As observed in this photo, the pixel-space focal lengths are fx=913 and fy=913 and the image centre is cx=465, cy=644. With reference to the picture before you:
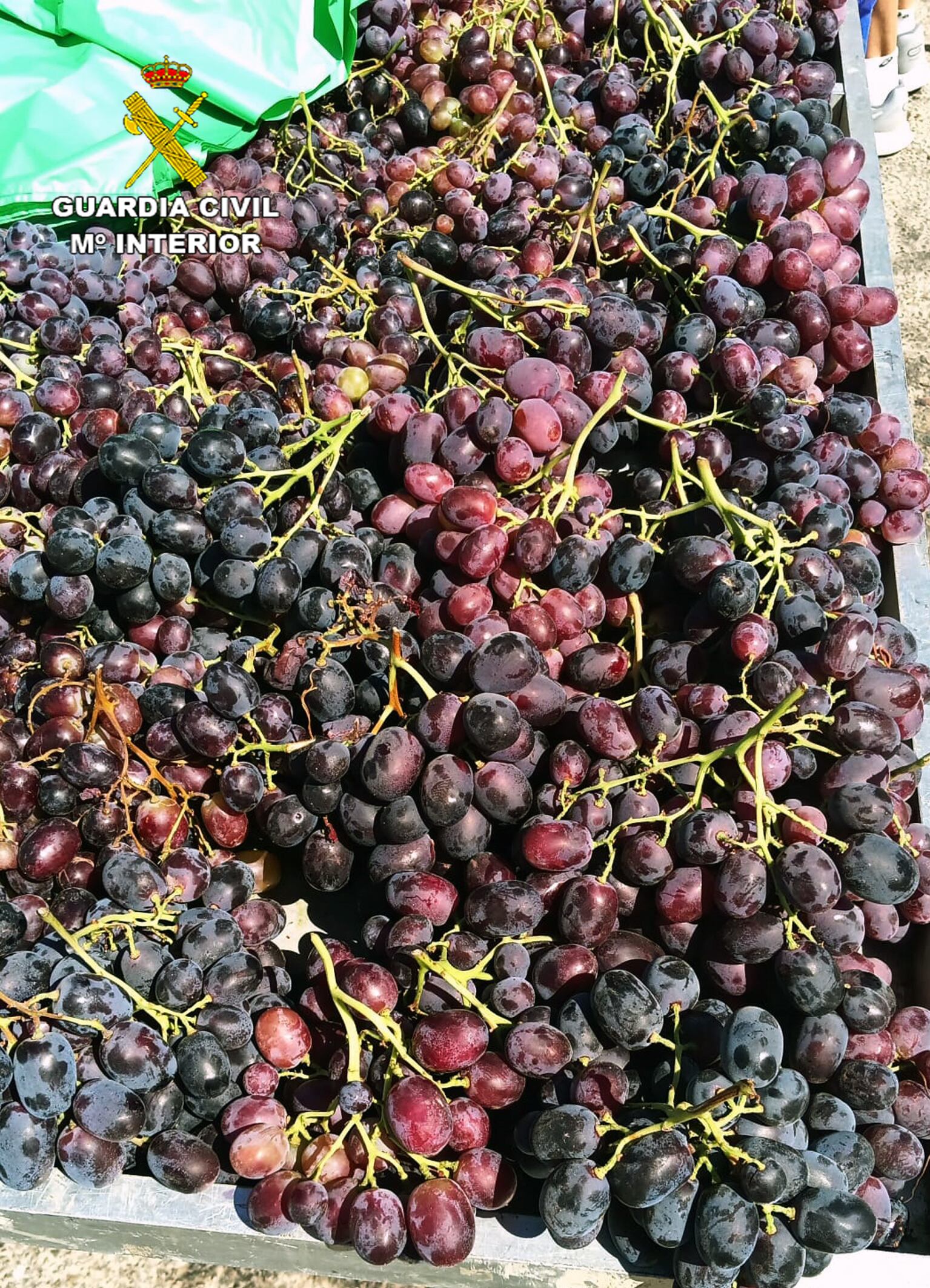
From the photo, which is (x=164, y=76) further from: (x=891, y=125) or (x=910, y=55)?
(x=910, y=55)

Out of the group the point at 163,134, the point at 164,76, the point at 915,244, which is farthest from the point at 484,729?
the point at 915,244

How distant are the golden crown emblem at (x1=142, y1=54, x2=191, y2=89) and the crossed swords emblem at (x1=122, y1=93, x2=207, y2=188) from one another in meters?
0.04

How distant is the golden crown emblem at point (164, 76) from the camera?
2.10 m

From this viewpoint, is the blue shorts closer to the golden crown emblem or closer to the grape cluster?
the grape cluster

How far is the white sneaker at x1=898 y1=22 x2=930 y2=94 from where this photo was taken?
11.9 feet

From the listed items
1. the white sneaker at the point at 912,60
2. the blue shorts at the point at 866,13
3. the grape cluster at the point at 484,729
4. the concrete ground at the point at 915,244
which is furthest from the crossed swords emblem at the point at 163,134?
the white sneaker at the point at 912,60

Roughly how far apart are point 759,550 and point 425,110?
1.59 meters

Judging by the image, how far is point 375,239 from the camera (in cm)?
205

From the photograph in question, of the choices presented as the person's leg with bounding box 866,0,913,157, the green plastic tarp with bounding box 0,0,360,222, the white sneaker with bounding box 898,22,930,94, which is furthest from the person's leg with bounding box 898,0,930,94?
the green plastic tarp with bounding box 0,0,360,222

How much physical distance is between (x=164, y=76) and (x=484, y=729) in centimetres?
184

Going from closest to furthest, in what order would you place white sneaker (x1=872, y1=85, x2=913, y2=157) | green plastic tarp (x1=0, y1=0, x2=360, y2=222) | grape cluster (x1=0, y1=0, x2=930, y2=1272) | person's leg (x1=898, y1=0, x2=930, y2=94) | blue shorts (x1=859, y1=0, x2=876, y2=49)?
1. grape cluster (x1=0, y1=0, x2=930, y2=1272)
2. green plastic tarp (x1=0, y1=0, x2=360, y2=222)
3. blue shorts (x1=859, y1=0, x2=876, y2=49)
4. white sneaker (x1=872, y1=85, x2=913, y2=157)
5. person's leg (x1=898, y1=0, x2=930, y2=94)

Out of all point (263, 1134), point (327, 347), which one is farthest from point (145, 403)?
point (263, 1134)

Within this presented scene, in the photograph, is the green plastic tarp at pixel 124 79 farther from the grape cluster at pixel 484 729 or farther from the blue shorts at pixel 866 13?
the blue shorts at pixel 866 13

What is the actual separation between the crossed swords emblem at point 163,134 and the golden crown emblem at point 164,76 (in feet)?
0.15
